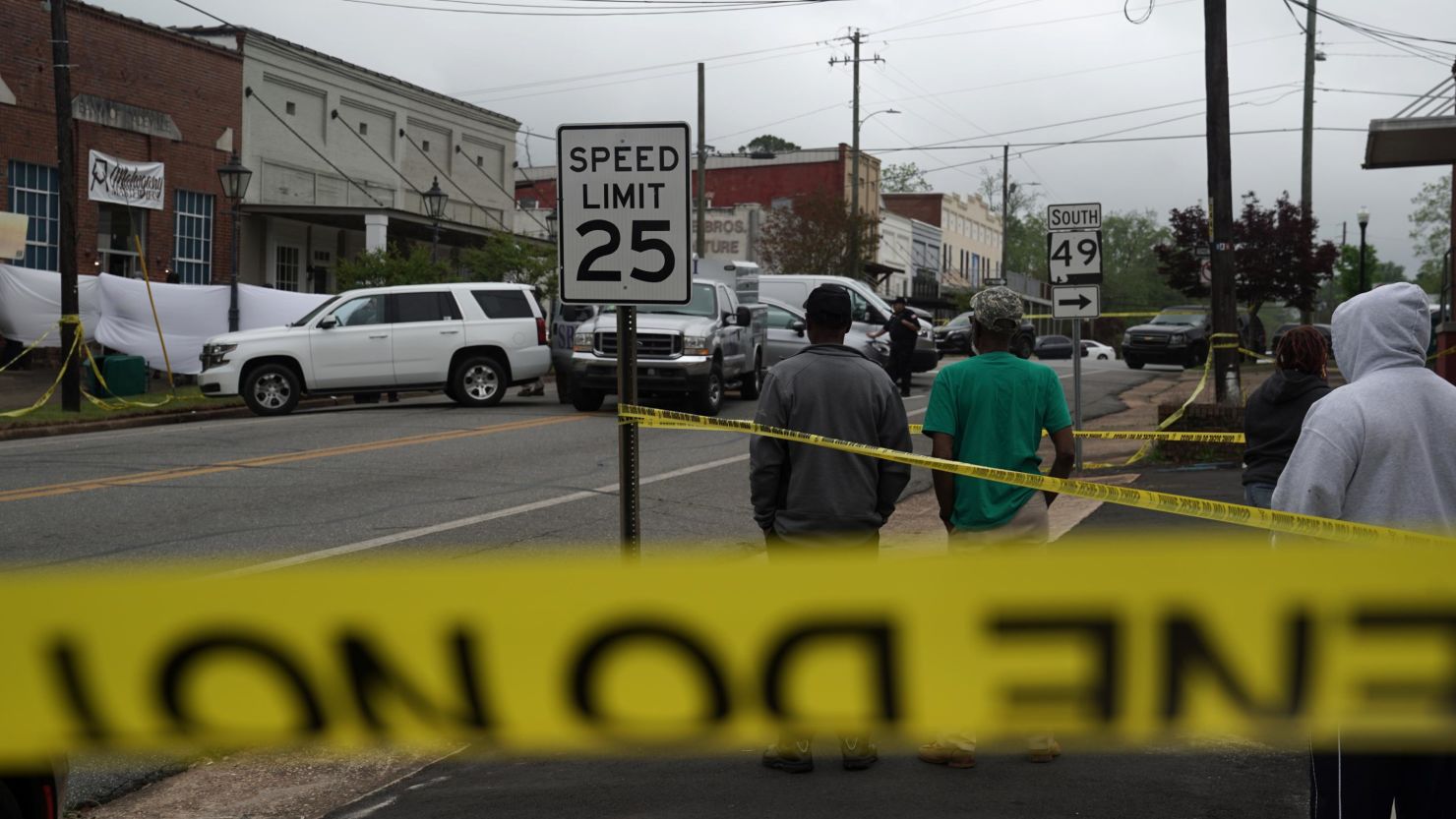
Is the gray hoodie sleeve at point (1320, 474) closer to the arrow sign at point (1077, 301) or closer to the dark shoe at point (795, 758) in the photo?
the dark shoe at point (795, 758)

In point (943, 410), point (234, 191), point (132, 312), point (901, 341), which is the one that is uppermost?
point (234, 191)

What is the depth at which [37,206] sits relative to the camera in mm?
29797

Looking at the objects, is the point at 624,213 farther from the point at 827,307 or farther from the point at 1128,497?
the point at 1128,497

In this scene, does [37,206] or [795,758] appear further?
[37,206]

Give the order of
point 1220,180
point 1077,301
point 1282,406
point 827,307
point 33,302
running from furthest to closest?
point 33,302 < point 1220,180 < point 1077,301 < point 1282,406 < point 827,307

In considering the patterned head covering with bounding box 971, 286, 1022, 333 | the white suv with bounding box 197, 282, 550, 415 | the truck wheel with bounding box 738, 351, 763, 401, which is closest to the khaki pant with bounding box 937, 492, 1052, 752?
the patterned head covering with bounding box 971, 286, 1022, 333

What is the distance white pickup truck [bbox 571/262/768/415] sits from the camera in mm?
20219

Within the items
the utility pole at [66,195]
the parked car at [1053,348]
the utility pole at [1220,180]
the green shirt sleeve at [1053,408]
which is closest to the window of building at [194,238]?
the utility pole at [66,195]

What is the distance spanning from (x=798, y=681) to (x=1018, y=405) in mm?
3489

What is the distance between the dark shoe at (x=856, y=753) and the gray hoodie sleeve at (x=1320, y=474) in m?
2.26

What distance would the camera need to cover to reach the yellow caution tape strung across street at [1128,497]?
392 centimetres

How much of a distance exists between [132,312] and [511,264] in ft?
31.6

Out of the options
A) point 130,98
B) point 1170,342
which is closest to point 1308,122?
point 1170,342

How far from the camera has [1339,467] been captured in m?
3.99
